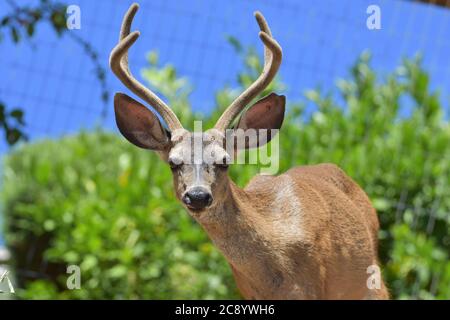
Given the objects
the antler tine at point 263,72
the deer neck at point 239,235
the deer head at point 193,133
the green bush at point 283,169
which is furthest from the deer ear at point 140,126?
the green bush at point 283,169

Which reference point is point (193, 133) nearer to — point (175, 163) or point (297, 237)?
point (175, 163)

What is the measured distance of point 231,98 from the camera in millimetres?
8727

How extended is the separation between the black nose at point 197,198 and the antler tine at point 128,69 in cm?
48

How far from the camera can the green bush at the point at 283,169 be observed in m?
8.32

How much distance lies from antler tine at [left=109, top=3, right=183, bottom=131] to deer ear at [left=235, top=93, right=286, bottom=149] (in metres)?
0.31

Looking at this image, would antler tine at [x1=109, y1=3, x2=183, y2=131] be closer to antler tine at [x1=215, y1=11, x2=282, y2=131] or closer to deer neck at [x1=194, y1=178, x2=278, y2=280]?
antler tine at [x1=215, y1=11, x2=282, y2=131]

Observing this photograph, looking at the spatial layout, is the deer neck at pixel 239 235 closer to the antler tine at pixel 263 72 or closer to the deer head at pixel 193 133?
the deer head at pixel 193 133

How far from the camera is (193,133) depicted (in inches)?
181

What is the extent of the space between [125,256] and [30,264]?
1.70 m

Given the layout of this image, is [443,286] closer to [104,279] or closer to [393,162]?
[393,162]

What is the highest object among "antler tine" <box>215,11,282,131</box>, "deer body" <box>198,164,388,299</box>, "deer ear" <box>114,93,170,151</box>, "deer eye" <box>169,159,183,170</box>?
"antler tine" <box>215,11,282,131</box>

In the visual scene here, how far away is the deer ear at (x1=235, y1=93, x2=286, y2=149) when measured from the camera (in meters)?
4.62

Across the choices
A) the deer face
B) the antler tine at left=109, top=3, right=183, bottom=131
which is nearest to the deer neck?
the deer face

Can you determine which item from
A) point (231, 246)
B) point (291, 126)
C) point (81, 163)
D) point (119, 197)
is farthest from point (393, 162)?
point (231, 246)
